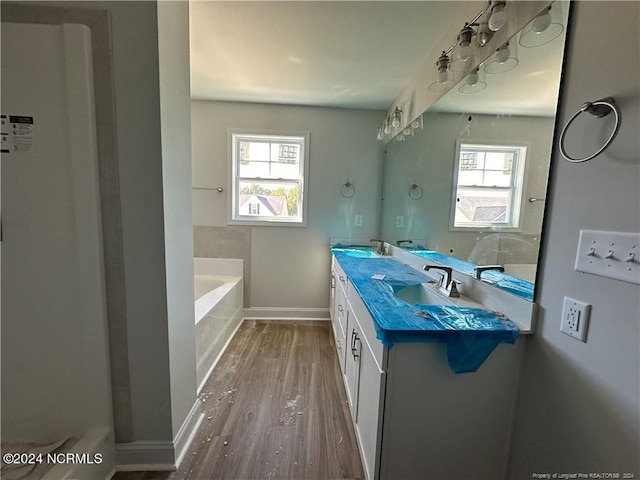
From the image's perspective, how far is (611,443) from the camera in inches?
29.4

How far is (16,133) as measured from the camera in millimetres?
1033

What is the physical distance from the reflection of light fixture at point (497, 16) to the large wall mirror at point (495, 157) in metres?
0.10

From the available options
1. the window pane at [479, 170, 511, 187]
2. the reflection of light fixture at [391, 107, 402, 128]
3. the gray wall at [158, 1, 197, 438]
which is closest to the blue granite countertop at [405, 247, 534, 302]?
the window pane at [479, 170, 511, 187]

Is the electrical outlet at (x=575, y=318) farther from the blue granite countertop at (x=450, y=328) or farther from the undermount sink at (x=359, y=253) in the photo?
the undermount sink at (x=359, y=253)

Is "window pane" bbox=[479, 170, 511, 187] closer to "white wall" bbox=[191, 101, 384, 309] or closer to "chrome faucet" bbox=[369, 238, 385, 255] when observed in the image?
"chrome faucet" bbox=[369, 238, 385, 255]

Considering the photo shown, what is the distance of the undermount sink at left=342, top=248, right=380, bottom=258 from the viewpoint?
2529mm

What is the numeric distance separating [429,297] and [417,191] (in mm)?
1027

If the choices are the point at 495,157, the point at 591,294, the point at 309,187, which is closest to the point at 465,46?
the point at 495,157

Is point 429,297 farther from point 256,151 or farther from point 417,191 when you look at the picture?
point 256,151

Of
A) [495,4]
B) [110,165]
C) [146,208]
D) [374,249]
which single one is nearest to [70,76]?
[110,165]

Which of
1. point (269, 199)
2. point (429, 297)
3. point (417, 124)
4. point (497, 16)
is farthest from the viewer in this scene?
point (269, 199)

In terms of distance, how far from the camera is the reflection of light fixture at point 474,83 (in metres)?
1.42

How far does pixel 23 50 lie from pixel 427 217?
229 cm

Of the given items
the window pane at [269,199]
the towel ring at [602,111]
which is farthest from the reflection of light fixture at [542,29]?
the window pane at [269,199]
